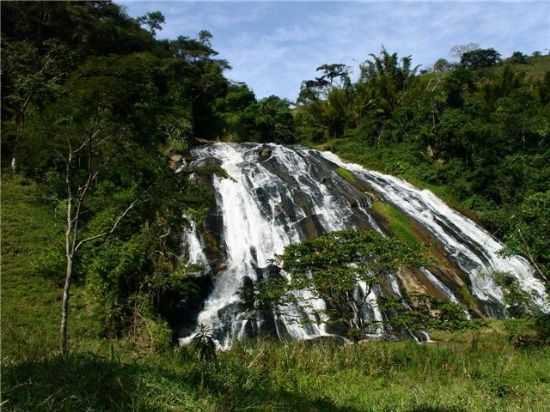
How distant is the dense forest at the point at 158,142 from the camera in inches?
303

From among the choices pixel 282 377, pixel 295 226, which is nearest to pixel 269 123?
pixel 295 226

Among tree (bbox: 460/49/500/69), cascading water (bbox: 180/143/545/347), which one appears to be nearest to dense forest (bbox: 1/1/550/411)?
cascading water (bbox: 180/143/545/347)

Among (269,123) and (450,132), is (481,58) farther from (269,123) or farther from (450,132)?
(269,123)

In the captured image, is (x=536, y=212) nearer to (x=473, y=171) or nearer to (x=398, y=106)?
(x=473, y=171)

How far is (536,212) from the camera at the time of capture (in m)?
9.94

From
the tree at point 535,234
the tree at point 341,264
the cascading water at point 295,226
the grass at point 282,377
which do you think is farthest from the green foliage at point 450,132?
the grass at point 282,377

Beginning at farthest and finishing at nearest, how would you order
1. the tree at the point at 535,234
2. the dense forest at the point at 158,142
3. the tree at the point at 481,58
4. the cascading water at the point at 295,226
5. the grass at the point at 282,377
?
the tree at the point at 481,58 < the cascading water at the point at 295,226 < the tree at the point at 535,234 < the dense forest at the point at 158,142 < the grass at the point at 282,377

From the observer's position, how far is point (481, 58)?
177 ft

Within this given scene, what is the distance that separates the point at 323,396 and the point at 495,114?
23.1 meters

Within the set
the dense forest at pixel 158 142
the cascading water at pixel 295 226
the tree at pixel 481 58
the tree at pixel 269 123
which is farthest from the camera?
the tree at pixel 481 58

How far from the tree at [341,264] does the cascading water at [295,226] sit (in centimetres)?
110

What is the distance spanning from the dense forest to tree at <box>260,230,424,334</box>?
1.45 m

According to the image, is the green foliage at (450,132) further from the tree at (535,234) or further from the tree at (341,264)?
the tree at (341,264)

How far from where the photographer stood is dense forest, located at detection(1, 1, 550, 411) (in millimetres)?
7688
